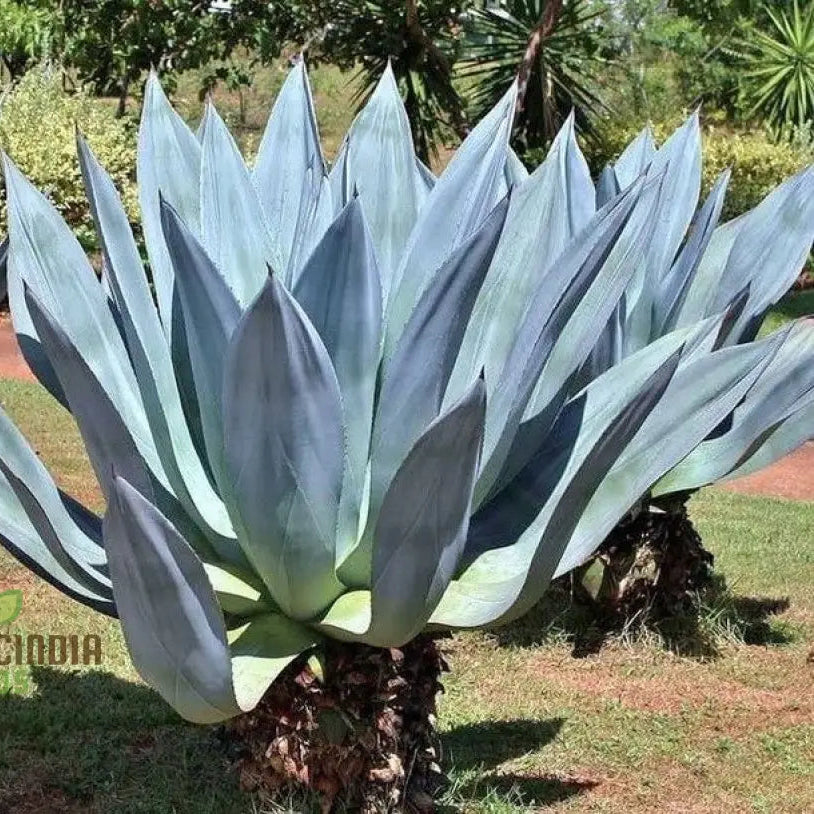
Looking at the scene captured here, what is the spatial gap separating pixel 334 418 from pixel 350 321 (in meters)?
0.21

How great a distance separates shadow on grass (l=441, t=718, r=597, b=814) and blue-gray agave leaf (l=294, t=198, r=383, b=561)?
3.25ft

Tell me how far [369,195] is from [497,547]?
0.80 m

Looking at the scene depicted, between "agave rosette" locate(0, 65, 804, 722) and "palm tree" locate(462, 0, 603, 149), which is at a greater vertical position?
"palm tree" locate(462, 0, 603, 149)

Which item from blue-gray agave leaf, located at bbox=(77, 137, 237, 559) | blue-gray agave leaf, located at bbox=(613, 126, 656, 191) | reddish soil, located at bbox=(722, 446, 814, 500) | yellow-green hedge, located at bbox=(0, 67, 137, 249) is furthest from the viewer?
yellow-green hedge, located at bbox=(0, 67, 137, 249)

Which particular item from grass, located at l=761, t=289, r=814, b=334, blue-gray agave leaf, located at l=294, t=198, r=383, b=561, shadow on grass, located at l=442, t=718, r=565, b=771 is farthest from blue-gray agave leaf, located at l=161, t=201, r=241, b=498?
grass, located at l=761, t=289, r=814, b=334

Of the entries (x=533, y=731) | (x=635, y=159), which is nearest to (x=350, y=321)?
(x=533, y=731)

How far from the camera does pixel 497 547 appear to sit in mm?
2590

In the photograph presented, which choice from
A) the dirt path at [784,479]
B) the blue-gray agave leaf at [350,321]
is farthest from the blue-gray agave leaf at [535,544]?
the dirt path at [784,479]

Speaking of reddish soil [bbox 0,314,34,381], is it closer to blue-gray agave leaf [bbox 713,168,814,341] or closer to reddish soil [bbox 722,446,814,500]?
reddish soil [bbox 722,446,814,500]

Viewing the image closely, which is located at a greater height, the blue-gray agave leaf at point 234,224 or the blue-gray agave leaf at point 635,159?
the blue-gray agave leaf at point 635,159

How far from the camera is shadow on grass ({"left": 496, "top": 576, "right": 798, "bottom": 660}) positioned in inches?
187

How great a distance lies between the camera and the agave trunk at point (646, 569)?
183 inches

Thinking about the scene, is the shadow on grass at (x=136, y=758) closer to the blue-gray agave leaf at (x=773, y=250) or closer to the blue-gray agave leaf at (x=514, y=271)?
the blue-gray agave leaf at (x=514, y=271)

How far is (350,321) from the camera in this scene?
242cm
